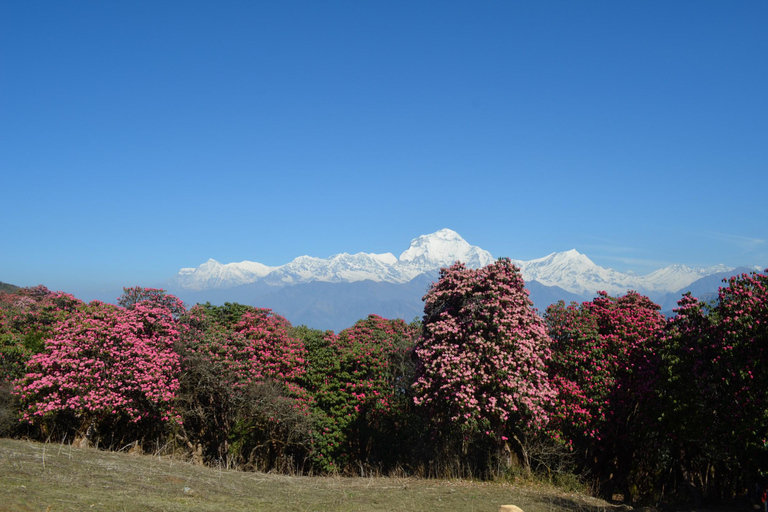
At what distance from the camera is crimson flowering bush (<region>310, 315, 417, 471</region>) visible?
73.3ft

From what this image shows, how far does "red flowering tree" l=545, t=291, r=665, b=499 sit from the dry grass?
300 centimetres

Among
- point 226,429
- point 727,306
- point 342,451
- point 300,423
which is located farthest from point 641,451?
point 226,429

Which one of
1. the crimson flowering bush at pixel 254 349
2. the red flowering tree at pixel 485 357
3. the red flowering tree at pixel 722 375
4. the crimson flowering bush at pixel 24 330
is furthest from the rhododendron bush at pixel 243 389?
the red flowering tree at pixel 722 375

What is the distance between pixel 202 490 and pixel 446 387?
24.8 feet

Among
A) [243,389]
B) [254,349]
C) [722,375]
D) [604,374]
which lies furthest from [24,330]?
[722,375]

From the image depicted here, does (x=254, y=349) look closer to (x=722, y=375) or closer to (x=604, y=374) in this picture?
(x=604, y=374)

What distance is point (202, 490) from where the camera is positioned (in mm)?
12445

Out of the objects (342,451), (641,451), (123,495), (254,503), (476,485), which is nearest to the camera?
(123,495)

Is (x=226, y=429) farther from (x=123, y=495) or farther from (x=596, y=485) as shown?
(x=596, y=485)

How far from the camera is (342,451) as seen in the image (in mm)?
22422

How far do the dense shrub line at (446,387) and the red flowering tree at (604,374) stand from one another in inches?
2.8

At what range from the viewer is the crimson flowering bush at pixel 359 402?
22.3 metres

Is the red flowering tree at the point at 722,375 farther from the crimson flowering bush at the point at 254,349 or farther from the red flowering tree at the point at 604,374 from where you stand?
the crimson flowering bush at the point at 254,349

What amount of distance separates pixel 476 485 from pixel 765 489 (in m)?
8.35
